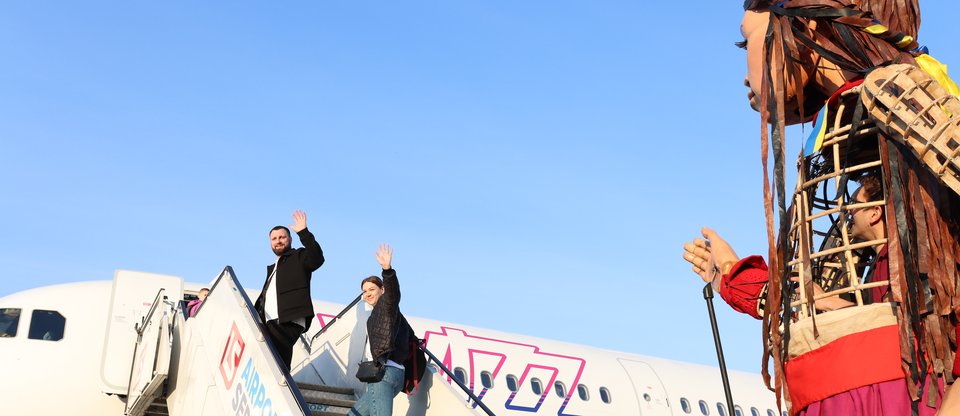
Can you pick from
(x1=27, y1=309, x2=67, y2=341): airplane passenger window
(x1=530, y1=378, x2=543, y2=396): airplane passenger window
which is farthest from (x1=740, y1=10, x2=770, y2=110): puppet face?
(x1=530, y1=378, x2=543, y2=396): airplane passenger window

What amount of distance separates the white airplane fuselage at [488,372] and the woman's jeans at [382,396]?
3.54 ft

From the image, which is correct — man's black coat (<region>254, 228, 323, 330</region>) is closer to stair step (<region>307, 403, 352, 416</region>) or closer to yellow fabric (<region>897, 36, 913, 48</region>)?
stair step (<region>307, 403, 352, 416</region>)

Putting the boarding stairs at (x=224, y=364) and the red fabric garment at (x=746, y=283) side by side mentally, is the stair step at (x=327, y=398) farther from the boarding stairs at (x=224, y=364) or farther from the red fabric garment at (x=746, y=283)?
the red fabric garment at (x=746, y=283)

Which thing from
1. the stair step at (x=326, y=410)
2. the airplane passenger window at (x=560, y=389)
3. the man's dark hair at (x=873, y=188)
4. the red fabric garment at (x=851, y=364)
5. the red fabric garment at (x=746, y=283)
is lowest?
the airplane passenger window at (x=560, y=389)

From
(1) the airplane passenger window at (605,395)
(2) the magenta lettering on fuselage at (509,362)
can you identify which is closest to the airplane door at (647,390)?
(1) the airplane passenger window at (605,395)

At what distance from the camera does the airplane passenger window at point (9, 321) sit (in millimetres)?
11734

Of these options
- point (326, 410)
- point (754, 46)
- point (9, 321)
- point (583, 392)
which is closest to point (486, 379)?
point (583, 392)

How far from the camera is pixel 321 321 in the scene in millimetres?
13523

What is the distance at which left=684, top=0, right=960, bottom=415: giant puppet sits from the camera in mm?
2723

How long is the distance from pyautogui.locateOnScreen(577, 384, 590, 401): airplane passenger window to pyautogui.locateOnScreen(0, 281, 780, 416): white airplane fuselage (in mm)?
18

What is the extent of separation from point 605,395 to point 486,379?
2681mm

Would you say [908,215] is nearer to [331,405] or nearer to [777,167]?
[777,167]

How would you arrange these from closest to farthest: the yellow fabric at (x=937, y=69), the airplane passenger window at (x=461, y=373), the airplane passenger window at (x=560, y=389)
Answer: the yellow fabric at (x=937, y=69)
the airplane passenger window at (x=461, y=373)
the airplane passenger window at (x=560, y=389)

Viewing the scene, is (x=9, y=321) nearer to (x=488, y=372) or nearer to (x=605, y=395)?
(x=488, y=372)
